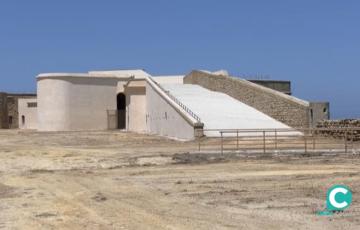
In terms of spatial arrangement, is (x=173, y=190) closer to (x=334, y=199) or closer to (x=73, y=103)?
(x=334, y=199)

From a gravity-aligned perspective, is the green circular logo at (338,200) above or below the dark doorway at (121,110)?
below

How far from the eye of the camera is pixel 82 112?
4297 centimetres

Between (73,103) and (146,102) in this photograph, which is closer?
(146,102)

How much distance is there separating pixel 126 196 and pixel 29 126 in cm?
4327

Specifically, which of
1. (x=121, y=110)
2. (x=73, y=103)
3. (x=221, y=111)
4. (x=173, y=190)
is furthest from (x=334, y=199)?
(x=121, y=110)

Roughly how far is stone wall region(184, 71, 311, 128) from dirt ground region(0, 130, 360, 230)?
10874 mm

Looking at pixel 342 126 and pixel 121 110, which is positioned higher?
pixel 121 110

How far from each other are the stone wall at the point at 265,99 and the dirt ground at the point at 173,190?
1087cm

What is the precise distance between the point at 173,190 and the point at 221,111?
2071cm

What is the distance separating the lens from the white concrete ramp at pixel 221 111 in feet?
98.9

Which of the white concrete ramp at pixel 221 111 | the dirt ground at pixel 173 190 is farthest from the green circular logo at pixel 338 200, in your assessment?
the white concrete ramp at pixel 221 111

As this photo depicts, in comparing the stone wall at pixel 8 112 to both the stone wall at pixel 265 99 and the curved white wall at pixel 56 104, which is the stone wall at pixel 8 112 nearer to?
the curved white wall at pixel 56 104

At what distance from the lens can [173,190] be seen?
1264 cm

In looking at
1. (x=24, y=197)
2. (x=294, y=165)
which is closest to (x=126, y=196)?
(x=24, y=197)
